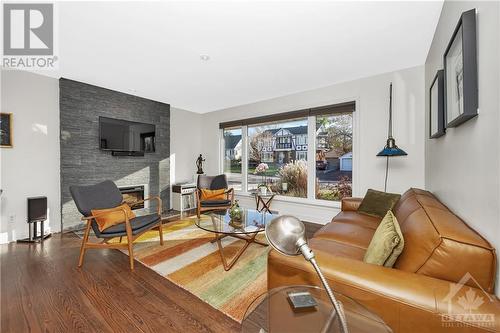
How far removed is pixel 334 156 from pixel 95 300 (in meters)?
3.65

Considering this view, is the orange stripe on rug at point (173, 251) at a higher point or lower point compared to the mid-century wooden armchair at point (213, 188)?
lower

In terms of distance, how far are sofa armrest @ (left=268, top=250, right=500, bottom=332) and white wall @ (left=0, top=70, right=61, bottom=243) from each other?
392 cm

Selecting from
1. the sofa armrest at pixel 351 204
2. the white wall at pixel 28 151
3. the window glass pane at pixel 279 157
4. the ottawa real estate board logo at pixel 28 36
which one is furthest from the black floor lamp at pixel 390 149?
the white wall at pixel 28 151

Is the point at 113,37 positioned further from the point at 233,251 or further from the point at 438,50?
the point at 438,50

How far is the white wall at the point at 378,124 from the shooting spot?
9.62ft

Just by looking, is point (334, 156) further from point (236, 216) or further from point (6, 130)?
point (6, 130)

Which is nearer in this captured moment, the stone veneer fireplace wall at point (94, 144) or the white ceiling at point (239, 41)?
the white ceiling at point (239, 41)

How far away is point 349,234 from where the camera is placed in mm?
1958

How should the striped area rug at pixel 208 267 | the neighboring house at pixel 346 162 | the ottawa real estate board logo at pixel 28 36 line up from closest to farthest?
the striped area rug at pixel 208 267 < the ottawa real estate board logo at pixel 28 36 < the neighboring house at pixel 346 162

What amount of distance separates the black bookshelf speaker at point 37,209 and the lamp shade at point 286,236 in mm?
3725

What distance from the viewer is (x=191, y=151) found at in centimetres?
548

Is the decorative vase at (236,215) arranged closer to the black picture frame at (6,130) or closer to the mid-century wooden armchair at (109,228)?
the mid-century wooden armchair at (109,228)

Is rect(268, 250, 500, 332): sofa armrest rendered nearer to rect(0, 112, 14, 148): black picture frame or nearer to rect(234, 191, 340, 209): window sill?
rect(234, 191, 340, 209): window sill

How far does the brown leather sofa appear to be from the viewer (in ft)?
2.60
